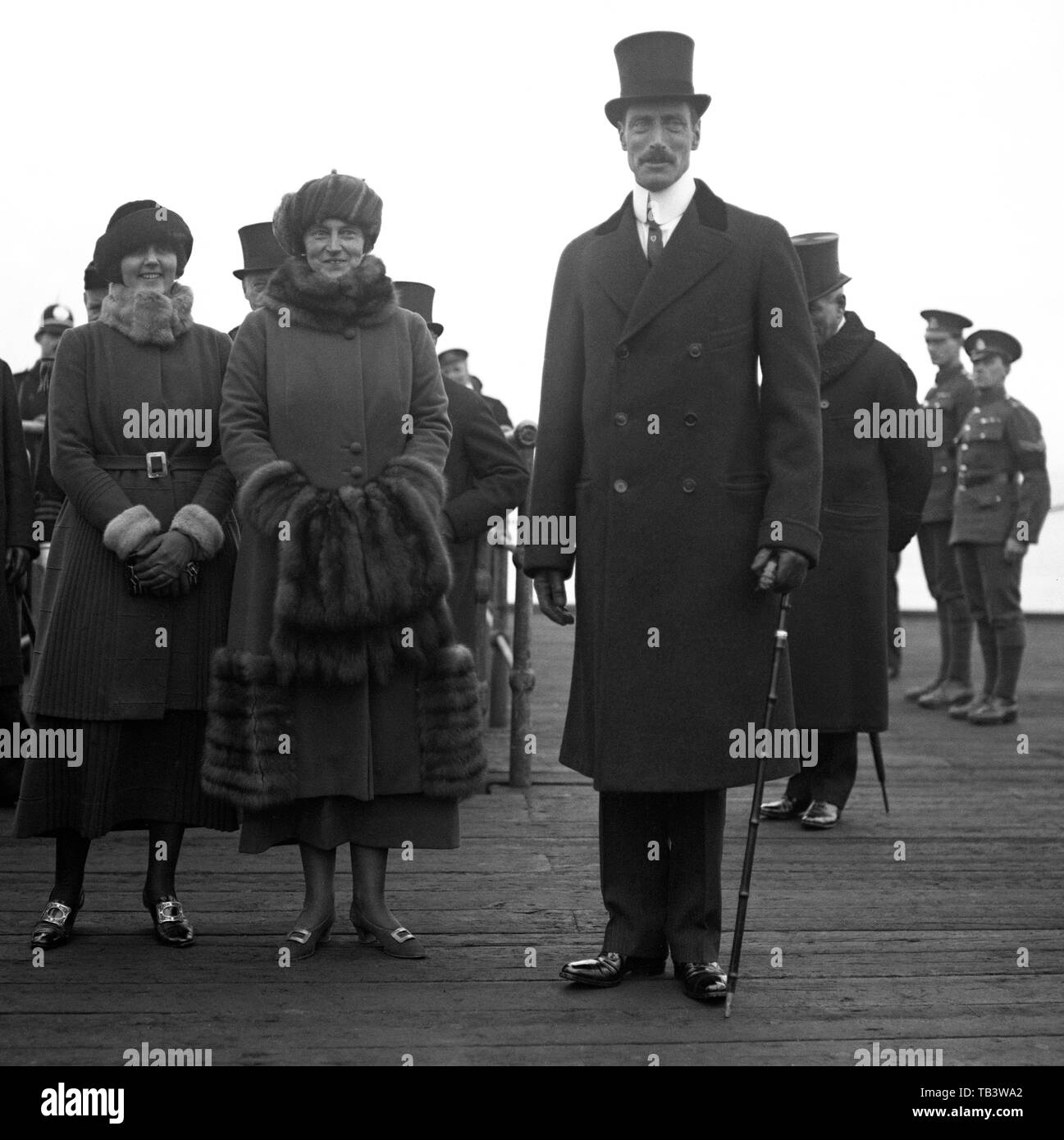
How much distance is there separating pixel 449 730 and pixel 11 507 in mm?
1854

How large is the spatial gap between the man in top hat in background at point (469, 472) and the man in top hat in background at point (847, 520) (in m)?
1.04

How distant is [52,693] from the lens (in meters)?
4.25

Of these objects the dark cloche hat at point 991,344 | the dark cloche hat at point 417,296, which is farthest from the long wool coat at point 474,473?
the dark cloche hat at point 991,344

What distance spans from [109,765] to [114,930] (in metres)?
0.42

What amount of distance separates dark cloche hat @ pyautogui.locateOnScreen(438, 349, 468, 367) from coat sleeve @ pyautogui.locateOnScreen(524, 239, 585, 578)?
748 cm

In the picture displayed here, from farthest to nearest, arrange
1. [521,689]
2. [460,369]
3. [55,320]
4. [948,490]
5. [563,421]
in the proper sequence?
[460,369]
[55,320]
[948,490]
[521,689]
[563,421]

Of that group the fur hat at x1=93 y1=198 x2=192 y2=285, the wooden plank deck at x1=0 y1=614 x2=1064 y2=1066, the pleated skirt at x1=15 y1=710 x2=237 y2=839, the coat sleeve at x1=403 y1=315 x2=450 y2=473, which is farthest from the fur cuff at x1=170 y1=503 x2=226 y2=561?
the wooden plank deck at x1=0 y1=614 x2=1064 y2=1066

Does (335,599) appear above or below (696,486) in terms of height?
below

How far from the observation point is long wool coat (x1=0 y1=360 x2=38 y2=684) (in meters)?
5.21

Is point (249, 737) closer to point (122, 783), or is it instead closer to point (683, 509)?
point (122, 783)

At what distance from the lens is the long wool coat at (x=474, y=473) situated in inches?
232

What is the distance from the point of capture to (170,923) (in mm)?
4195

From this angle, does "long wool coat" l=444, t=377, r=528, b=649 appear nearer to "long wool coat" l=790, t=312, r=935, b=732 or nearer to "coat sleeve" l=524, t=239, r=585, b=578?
"long wool coat" l=790, t=312, r=935, b=732

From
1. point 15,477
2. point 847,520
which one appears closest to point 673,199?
point 847,520
